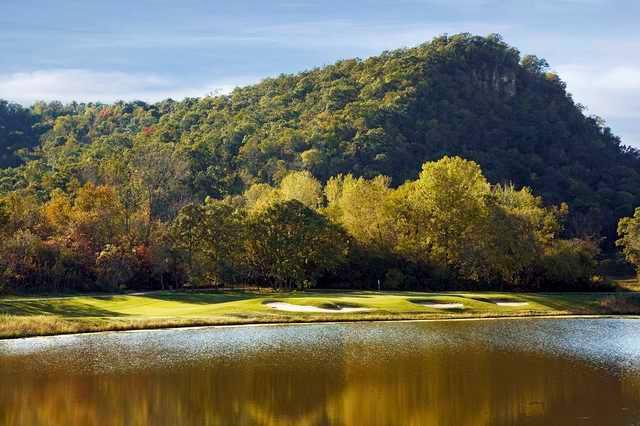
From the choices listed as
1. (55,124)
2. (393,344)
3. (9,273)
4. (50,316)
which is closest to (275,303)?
(50,316)

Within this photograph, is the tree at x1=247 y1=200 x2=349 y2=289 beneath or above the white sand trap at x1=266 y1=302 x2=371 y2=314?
above

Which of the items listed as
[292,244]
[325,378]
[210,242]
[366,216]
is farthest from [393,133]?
[325,378]

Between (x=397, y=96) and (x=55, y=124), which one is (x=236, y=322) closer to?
(x=397, y=96)

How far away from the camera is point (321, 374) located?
32.2 m

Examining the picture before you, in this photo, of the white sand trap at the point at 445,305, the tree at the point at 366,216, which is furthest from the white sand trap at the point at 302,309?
the tree at the point at 366,216

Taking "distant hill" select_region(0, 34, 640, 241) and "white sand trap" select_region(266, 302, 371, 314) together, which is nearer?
"white sand trap" select_region(266, 302, 371, 314)

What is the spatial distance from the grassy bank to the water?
3.64m

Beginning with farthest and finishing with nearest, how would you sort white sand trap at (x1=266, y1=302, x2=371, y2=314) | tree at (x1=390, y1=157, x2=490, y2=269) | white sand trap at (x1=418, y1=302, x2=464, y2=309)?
1. tree at (x1=390, y1=157, x2=490, y2=269)
2. white sand trap at (x1=418, y1=302, x2=464, y2=309)
3. white sand trap at (x1=266, y1=302, x2=371, y2=314)

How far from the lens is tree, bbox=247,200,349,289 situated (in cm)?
7106

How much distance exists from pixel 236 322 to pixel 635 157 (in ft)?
415

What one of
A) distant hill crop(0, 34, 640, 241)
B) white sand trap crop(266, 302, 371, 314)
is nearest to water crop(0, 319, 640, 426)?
white sand trap crop(266, 302, 371, 314)

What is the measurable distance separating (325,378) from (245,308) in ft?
79.1

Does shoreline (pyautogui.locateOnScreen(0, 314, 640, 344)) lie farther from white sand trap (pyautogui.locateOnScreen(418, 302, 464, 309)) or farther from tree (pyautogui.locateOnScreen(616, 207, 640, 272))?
tree (pyautogui.locateOnScreen(616, 207, 640, 272))

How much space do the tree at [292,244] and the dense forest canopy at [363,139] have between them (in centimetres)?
1958
